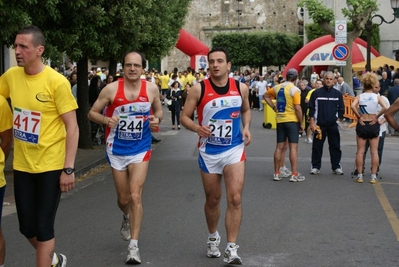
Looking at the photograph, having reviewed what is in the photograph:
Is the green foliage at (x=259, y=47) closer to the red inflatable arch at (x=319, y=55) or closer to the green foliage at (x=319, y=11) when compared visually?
the red inflatable arch at (x=319, y=55)

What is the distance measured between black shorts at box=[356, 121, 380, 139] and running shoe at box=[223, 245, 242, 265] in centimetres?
666

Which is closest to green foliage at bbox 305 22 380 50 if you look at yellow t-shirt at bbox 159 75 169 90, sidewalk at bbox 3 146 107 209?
yellow t-shirt at bbox 159 75 169 90

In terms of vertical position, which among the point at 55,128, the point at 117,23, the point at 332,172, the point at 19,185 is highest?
the point at 117,23

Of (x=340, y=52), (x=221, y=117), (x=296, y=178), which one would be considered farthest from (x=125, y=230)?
(x=340, y=52)

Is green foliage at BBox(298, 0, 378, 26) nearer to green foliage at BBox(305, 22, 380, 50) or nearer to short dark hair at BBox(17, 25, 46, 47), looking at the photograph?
green foliage at BBox(305, 22, 380, 50)

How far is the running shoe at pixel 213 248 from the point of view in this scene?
7.71 m

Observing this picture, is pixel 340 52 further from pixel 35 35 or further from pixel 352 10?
pixel 35 35

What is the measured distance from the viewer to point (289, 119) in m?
13.7

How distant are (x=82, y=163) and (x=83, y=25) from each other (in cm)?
286

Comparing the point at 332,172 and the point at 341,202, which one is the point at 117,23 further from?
the point at 341,202

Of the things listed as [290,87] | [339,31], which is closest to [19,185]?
[290,87]

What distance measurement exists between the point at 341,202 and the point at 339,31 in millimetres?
17021

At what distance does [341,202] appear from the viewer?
1129 cm

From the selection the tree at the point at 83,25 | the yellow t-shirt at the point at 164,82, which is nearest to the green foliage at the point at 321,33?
the yellow t-shirt at the point at 164,82
